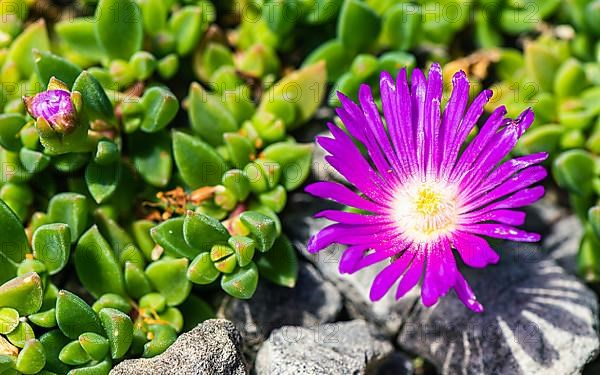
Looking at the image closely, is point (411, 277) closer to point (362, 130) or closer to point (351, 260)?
point (351, 260)

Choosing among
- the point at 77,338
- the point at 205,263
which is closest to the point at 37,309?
the point at 77,338

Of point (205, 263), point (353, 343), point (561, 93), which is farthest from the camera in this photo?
point (561, 93)

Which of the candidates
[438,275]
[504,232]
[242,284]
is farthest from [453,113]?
[242,284]

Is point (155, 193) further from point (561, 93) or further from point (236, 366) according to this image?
point (561, 93)

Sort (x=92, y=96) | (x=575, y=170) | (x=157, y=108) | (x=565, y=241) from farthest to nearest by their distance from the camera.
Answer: (x=565, y=241)
(x=575, y=170)
(x=157, y=108)
(x=92, y=96)

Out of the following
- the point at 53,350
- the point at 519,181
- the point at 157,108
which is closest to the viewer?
the point at 519,181

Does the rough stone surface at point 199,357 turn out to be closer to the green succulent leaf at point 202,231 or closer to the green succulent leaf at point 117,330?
the green succulent leaf at point 117,330

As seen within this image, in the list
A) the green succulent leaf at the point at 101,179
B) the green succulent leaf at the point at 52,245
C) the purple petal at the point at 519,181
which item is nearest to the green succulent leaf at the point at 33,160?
the green succulent leaf at the point at 101,179
